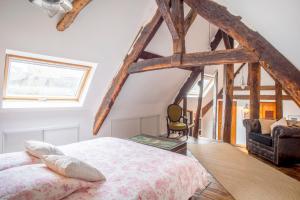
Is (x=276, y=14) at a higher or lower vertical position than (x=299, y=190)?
higher

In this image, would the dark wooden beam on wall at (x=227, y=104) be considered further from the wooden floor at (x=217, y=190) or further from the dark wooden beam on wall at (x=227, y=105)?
the wooden floor at (x=217, y=190)

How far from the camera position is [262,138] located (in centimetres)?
384

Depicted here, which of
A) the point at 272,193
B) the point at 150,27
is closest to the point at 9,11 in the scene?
the point at 150,27

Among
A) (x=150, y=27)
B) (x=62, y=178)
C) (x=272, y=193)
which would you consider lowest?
(x=272, y=193)

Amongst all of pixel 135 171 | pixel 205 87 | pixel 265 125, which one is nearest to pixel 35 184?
pixel 135 171

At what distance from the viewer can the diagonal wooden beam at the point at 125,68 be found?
3.59 m

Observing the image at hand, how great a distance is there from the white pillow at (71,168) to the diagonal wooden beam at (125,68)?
2519mm

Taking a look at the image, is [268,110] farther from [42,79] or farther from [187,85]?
[42,79]

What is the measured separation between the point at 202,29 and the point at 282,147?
3062 mm

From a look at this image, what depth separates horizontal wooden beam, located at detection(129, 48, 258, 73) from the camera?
102 inches

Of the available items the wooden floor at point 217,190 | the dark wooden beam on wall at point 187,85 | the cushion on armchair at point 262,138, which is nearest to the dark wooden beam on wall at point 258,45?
the wooden floor at point 217,190

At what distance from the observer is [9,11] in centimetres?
211

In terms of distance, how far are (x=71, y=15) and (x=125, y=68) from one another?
1557 millimetres

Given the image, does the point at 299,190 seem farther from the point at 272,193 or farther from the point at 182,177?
the point at 182,177
